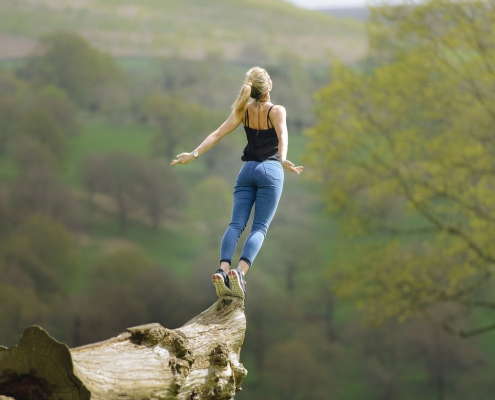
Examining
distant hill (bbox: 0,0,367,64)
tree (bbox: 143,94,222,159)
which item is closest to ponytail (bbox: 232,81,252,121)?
tree (bbox: 143,94,222,159)

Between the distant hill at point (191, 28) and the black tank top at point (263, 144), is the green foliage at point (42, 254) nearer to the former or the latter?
the distant hill at point (191, 28)

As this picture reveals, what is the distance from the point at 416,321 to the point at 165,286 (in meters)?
8.70

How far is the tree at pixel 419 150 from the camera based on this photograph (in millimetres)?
18312

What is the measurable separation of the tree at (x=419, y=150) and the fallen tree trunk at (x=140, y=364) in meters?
12.8

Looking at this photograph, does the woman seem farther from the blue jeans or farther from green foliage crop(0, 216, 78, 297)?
green foliage crop(0, 216, 78, 297)

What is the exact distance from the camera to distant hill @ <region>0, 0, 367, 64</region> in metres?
29.9

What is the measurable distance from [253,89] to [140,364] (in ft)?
8.98

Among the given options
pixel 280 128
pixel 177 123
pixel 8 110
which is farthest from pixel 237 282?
pixel 8 110

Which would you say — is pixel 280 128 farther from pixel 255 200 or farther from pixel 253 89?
pixel 255 200

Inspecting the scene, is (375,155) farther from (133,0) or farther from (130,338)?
(133,0)

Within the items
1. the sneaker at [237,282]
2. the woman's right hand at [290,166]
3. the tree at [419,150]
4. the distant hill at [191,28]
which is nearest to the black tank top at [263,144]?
the woman's right hand at [290,166]

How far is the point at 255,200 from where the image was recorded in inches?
259

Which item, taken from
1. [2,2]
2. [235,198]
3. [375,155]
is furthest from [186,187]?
[235,198]

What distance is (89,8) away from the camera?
30844 mm
